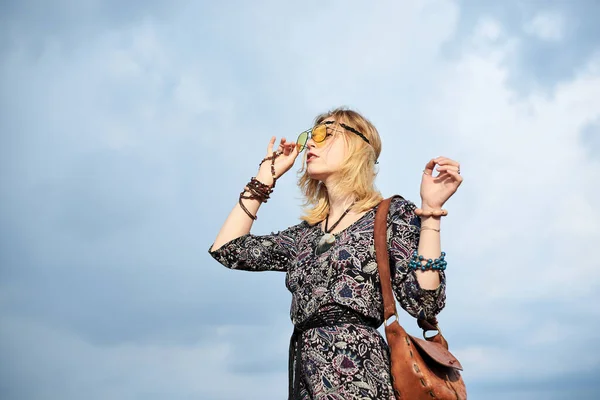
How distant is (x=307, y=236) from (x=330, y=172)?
0.43m

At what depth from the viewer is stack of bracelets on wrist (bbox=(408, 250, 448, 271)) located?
155 inches

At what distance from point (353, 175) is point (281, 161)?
26.4 inches

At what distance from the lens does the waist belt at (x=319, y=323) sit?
13.1 feet

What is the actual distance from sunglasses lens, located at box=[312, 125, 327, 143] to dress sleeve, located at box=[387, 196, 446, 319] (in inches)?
27.1

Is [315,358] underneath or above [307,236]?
underneath

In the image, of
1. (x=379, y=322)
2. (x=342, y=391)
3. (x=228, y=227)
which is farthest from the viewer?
(x=228, y=227)

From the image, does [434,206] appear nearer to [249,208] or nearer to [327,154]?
[327,154]

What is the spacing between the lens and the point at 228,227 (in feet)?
16.3

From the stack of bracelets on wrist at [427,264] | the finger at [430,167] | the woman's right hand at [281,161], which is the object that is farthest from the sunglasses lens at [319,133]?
the stack of bracelets on wrist at [427,264]

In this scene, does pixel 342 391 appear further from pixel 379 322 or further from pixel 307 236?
pixel 307 236

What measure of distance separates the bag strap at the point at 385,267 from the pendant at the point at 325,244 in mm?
282

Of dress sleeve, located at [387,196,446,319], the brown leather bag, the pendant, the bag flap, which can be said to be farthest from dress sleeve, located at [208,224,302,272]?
the bag flap

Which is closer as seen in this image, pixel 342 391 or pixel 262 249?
pixel 342 391

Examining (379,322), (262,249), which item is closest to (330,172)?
(262,249)
